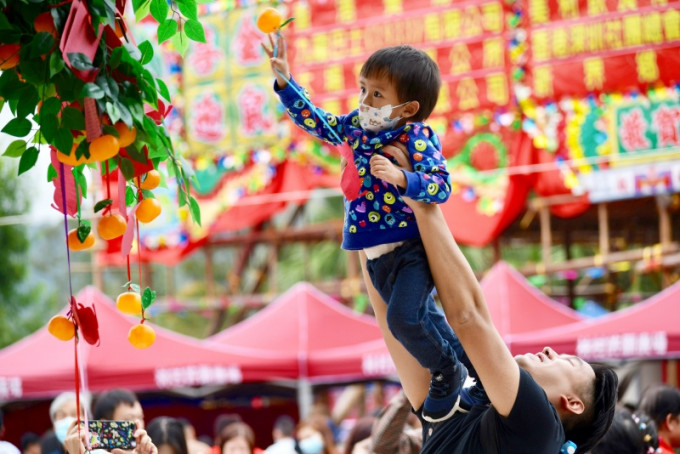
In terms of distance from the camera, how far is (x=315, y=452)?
5.74 metres

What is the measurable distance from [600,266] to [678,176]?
1.15 m

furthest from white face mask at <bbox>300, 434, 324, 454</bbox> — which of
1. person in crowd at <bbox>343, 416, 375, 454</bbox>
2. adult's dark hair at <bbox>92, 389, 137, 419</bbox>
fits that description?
adult's dark hair at <bbox>92, 389, 137, 419</bbox>

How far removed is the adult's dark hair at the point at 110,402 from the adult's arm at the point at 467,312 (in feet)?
8.14

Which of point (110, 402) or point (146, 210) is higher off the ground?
point (146, 210)

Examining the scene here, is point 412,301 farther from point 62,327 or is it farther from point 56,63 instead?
point 56,63

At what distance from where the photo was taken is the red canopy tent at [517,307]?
7309 millimetres

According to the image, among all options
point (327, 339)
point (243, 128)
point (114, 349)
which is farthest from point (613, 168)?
point (114, 349)

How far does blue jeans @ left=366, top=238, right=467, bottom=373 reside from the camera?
2.02 meters

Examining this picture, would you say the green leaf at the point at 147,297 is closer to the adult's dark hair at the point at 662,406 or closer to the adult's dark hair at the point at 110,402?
the adult's dark hair at the point at 110,402

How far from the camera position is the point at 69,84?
5.92 ft

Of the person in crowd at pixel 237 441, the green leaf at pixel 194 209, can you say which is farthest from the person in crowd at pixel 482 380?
the person in crowd at pixel 237 441

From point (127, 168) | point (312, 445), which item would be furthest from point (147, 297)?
point (312, 445)

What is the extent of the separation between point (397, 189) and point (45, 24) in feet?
2.53

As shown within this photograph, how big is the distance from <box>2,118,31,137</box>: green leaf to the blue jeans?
77 cm
